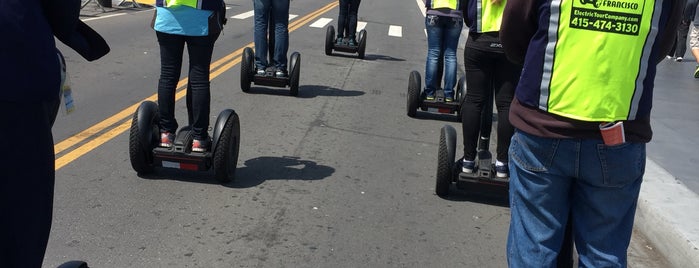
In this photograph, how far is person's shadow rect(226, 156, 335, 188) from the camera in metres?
5.94

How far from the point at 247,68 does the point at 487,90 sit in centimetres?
464

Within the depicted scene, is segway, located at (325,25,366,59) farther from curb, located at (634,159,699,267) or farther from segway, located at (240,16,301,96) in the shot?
curb, located at (634,159,699,267)

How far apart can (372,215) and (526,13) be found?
8.88ft

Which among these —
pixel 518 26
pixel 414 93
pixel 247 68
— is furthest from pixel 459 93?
pixel 518 26

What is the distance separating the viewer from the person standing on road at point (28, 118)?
242 centimetres

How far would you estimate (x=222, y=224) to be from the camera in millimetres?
4926

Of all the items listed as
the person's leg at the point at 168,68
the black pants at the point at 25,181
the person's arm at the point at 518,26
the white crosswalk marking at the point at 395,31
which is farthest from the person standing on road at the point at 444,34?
the white crosswalk marking at the point at 395,31

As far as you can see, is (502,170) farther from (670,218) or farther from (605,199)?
(605,199)

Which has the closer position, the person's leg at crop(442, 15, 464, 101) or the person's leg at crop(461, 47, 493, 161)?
the person's leg at crop(461, 47, 493, 161)

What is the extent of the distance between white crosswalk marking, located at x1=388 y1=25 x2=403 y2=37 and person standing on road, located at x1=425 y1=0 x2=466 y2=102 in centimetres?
1227

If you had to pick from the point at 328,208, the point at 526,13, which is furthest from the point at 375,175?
the point at 526,13

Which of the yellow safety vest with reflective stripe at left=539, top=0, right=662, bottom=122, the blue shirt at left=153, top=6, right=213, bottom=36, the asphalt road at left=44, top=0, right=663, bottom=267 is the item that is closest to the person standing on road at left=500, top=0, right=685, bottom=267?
the yellow safety vest with reflective stripe at left=539, top=0, right=662, bottom=122

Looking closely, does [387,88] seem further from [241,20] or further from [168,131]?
[241,20]

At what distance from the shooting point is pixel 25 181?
2502mm
